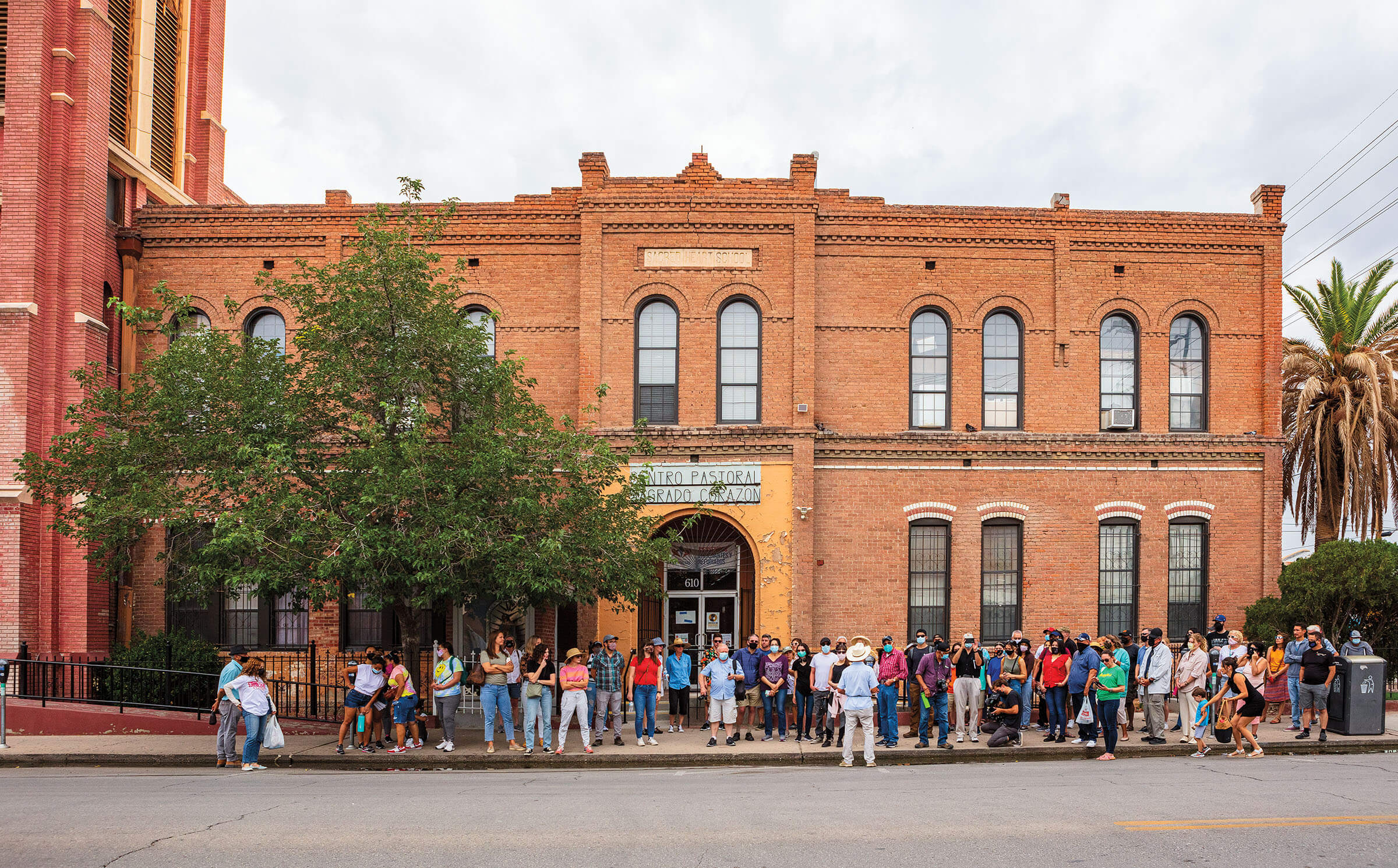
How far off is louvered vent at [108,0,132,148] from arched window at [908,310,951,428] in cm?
1697

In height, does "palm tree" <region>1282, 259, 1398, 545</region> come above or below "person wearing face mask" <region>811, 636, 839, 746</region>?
above

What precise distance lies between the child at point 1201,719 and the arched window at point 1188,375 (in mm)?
8127

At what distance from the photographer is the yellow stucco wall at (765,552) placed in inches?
803

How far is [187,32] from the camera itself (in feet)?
83.6

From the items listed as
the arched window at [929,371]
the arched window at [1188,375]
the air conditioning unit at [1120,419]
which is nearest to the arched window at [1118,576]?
the air conditioning unit at [1120,419]

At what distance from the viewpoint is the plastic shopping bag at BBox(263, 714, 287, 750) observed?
14.5 metres

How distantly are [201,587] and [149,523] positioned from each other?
1237 mm

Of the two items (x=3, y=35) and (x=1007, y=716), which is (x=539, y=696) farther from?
(x=3, y=35)

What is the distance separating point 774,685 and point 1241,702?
6.52 meters

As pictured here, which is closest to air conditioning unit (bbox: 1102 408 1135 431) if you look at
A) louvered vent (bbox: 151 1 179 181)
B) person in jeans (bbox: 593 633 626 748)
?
person in jeans (bbox: 593 633 626 748)

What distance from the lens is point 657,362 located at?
2142 cm

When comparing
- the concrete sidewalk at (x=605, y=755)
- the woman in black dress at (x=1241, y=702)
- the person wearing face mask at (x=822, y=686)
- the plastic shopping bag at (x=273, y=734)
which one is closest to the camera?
the woman in black dress at (x=1241, y=702)

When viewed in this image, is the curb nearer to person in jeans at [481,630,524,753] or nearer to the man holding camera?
person in jeans at [481,630,524,753]

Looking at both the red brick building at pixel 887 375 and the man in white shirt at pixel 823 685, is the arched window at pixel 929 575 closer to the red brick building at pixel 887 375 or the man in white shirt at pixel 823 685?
the red brick building at pixel 887 375
